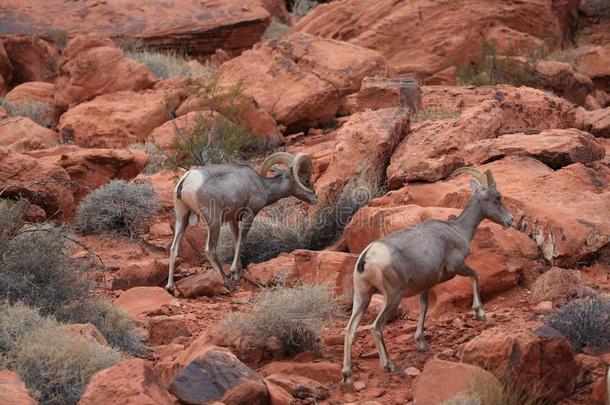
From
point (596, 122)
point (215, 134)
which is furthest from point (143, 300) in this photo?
point (596, 122)

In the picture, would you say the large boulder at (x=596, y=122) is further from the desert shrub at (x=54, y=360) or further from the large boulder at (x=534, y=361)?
the desert shrub at (x=54, y=360)

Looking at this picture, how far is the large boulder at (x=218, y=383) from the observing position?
25.2ft

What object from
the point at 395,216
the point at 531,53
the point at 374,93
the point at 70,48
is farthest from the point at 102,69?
the point at 395,216

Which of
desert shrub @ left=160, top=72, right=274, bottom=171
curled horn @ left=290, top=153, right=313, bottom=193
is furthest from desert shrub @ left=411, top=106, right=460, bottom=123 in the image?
curled horn @ left=290, top=153, right=313, bottom=193

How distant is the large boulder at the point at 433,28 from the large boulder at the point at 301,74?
278cm

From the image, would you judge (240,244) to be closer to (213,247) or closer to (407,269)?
(213,247)

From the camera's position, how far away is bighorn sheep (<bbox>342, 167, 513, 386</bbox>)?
27.9ft

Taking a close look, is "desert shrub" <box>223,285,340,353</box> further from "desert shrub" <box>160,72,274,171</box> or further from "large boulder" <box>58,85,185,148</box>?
"large boulder" <box>58,85,185,148</box>

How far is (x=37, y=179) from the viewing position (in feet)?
48.1

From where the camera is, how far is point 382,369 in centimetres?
883

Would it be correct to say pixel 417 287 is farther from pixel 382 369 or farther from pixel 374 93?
pixel 374 93

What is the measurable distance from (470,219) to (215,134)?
8935mm

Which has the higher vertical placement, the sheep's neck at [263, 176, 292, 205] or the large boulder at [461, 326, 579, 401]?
the large boulder at [461, 326, 579, 401]

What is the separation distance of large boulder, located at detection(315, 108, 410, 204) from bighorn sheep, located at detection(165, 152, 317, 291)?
0.73m
